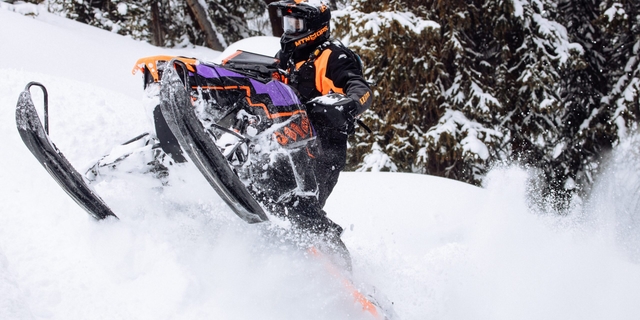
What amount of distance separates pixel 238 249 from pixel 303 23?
5.32 feet

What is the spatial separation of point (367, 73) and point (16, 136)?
580 cm

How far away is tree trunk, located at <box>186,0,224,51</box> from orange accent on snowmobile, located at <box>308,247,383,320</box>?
11957 mm

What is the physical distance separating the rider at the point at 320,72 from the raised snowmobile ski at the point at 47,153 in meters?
1.41

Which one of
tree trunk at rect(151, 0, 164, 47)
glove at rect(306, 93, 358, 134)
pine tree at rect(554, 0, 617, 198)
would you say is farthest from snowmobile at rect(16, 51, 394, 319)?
tree trunk at rect(151, 0, 164, 47)

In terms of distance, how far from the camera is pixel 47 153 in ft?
9.29

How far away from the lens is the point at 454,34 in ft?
28.5

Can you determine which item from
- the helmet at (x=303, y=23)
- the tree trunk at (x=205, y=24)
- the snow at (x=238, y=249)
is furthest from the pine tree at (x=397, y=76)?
the tree trunk at (x=205, y=24)

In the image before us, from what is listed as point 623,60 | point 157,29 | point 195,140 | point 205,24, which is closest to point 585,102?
point 623,60

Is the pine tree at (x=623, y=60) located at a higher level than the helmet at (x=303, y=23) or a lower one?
lower

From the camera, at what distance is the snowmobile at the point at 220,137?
8.70 feet

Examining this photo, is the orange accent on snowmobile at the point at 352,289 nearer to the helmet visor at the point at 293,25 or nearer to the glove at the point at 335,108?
the glove at the point at 335,108

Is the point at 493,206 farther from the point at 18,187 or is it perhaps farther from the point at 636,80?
the point at 636,80

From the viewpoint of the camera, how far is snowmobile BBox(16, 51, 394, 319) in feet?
8.70

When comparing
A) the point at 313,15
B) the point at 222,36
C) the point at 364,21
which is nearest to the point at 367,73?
the point at 364,21
